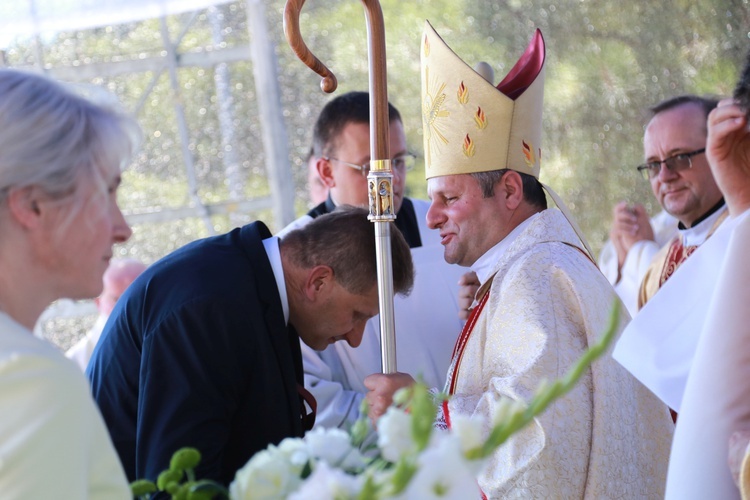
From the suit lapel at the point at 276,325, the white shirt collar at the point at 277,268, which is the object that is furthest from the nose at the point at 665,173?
the suit lapel at the point at 276,325

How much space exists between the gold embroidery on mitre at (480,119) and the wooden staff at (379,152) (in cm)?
66

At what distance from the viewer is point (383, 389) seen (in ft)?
8.41

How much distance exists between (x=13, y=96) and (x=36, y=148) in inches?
3.7

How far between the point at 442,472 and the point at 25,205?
2.63 feet

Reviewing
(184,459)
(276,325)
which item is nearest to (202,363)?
(276,325)

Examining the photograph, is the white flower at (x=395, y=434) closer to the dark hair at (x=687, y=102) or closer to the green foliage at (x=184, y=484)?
the green foliage at (x=184, y=484)

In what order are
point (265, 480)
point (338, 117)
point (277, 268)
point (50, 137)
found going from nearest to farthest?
point (265, 480) → point (50, 137) → point (277, 268) → point (338, 117)

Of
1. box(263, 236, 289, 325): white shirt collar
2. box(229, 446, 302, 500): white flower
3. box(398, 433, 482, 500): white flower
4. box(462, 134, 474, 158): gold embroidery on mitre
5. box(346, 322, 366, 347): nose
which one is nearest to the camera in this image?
box(398, 433, 482, 500): white flower

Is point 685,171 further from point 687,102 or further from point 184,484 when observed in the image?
point 184,484

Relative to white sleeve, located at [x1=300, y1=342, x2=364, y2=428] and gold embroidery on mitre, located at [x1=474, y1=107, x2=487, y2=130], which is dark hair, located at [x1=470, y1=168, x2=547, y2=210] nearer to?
gold embroidery on mitre, located at [x1=474, y1=107, x2=487, y2=130]

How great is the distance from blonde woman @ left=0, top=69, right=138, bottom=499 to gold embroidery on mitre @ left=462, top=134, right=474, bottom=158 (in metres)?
1.74

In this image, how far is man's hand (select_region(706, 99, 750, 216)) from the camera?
2.48 m

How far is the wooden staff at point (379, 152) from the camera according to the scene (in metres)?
2.66

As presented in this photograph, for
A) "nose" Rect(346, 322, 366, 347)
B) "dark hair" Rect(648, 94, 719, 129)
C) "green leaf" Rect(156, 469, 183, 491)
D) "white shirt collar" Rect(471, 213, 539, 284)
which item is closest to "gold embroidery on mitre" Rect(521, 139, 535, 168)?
"white shirt collar" Rect(471, 213, 539, 284)
